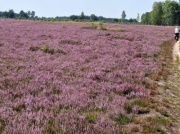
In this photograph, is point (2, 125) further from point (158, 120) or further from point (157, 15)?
point (157, 15)

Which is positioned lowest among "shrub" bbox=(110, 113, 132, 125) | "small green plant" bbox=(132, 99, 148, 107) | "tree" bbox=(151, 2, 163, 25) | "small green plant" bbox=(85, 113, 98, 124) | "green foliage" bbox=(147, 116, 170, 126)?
"green foliage" bbox=(147, 116, 170, 126)

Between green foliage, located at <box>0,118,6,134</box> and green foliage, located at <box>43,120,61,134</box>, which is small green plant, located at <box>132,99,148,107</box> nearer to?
green foliage, located at <box>43,120,61,134</box>

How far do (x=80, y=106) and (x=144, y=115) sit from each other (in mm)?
2116

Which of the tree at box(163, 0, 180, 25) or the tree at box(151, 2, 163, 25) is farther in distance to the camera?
the tree at box(151, 2, 163, 25)

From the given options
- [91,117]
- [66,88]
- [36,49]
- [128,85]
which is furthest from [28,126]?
[36,49]

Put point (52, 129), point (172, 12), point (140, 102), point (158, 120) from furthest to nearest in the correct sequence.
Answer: point (172, 12), point (140, 102), point (158, 120), point (52, 129)

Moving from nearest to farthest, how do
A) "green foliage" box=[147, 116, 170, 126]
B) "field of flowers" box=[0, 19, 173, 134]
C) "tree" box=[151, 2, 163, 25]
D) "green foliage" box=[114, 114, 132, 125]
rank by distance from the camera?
"field of flowers" box=[0, 19, 173, 134] < "green foliage" box=[114, 114, 132, 125] < "green foliage" box=[147, 116, 170, 126] < "tree" box=[151, 2, 163, 25]

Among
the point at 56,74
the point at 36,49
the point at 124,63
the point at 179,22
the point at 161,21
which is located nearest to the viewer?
the point at 56,74

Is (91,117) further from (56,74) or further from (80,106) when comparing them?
(56,74)

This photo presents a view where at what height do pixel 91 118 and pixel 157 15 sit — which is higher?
pixel 157 15

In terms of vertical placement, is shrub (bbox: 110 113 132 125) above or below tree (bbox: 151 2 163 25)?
below

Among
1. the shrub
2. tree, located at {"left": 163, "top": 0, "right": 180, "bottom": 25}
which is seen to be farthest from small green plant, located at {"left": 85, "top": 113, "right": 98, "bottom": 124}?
tree, located at {"left": 163, "top": 0, "right": 180, "bottom": 25}

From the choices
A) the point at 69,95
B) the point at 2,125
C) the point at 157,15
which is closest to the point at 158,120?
the point at 69,95

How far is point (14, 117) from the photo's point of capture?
694cm
